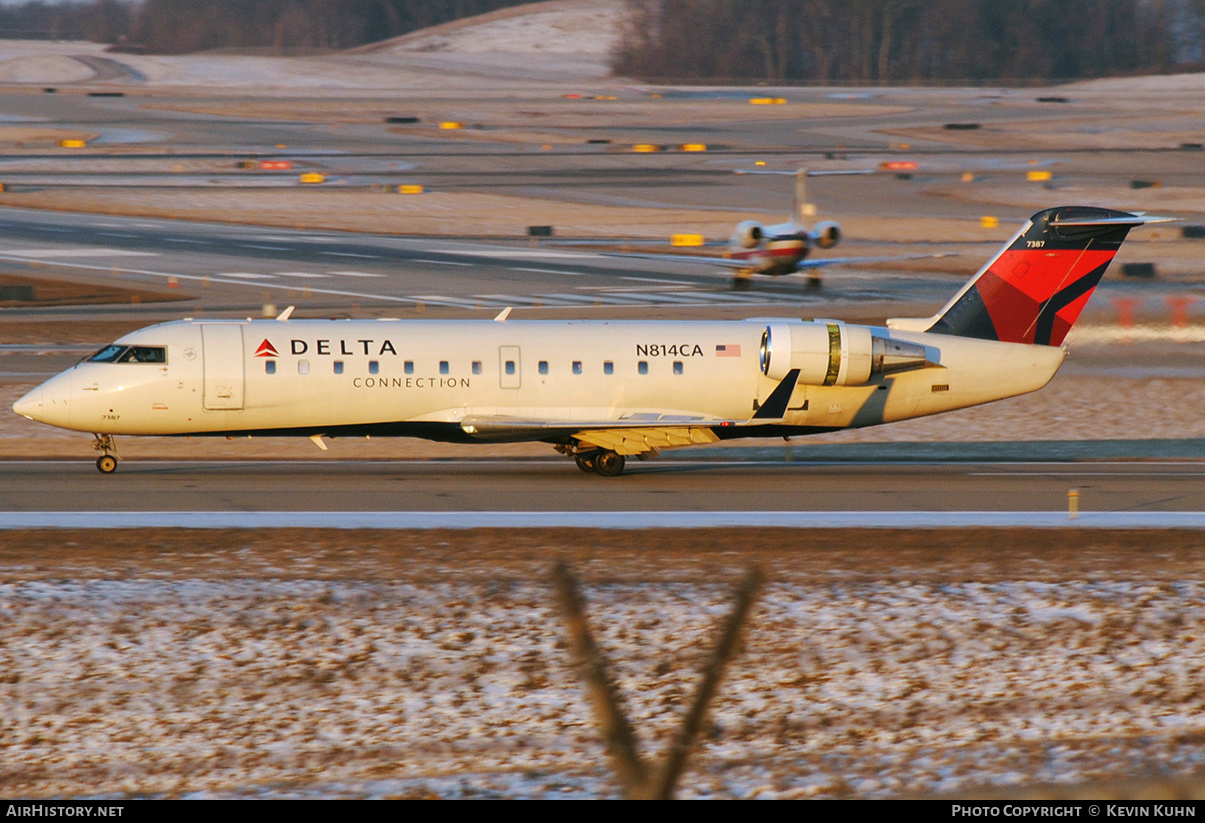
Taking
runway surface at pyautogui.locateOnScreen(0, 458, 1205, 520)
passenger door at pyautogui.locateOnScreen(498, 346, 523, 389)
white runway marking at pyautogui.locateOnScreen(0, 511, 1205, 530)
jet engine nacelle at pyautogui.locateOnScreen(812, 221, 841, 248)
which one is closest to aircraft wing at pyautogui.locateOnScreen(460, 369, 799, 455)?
passenger door at pyautogui.locateOnScreen(498, 346, 523, 389)

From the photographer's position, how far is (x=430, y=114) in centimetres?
15650

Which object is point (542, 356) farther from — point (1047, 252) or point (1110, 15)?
point (1110, 15)

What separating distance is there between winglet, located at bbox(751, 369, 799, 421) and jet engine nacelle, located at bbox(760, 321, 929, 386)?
0.40 ft

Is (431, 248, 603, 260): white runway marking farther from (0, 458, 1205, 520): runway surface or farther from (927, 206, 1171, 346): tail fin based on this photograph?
(927, 206, 1171, 346): tail fin

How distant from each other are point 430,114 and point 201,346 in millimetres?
130133

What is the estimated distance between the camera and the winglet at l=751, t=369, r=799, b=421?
1227 inches

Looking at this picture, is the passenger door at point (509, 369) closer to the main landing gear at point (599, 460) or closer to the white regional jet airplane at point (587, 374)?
the white regional jet airplane at point (587, 374)

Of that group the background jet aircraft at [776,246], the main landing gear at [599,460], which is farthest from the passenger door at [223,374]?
the background jet aircraft at [776,246]

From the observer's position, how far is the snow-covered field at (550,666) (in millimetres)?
17906

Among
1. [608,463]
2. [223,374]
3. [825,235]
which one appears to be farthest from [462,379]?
[825,235]

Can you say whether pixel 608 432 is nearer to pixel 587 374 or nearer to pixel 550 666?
pixel 587 374

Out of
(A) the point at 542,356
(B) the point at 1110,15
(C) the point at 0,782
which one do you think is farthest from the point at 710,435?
(B) the point at 1110,15

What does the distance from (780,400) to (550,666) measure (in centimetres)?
1217

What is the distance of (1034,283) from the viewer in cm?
3309
